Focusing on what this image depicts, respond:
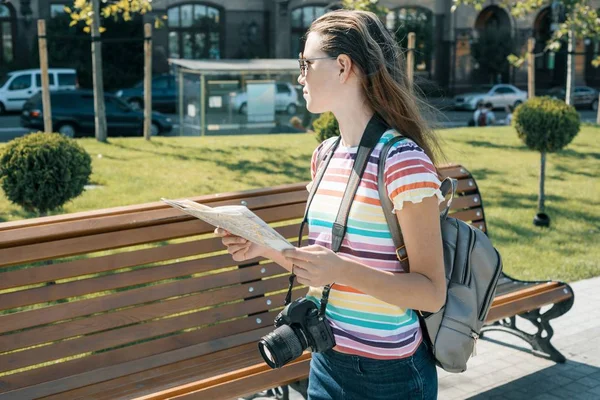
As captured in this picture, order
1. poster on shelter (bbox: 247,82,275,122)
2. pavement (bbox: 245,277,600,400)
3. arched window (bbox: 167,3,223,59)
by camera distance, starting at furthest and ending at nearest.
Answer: arched window (bbox: 167,3,223,59)
poster on shelter (bbox: 247,82,275,122)
pavement (bbox: 245,277,600,400)

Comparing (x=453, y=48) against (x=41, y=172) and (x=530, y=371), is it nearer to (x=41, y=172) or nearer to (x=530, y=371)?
(x=41, y=172)

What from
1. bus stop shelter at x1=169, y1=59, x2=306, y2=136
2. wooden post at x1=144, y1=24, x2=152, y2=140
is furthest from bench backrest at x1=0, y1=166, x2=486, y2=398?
bus stop shelter at x1=169, y1=59, x2=306, y2=136

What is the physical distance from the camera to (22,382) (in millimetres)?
3561

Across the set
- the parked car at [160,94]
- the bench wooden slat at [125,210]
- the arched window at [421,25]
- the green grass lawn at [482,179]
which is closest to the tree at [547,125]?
the green grass lawn at [482,179]

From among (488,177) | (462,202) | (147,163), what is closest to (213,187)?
(147,163)

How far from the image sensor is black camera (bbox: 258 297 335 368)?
8.06 feet

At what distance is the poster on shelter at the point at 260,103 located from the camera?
20109 mm

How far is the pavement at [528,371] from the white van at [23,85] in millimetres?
25993

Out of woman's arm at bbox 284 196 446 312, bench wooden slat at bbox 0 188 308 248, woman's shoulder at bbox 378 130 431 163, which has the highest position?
woman's shoulder at bbox 378 130 431 163

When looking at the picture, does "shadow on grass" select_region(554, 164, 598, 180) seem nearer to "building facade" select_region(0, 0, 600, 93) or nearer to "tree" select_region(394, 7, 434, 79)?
"building facade" select_region(0, 0, 600, 93)

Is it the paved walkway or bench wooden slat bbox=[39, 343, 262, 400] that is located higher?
bench wooden slat bbox=[39, 343, 262, 400]

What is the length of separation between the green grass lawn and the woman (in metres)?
3.72

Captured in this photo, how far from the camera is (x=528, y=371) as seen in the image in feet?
16.6

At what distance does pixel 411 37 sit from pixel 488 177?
3745 millimetres
